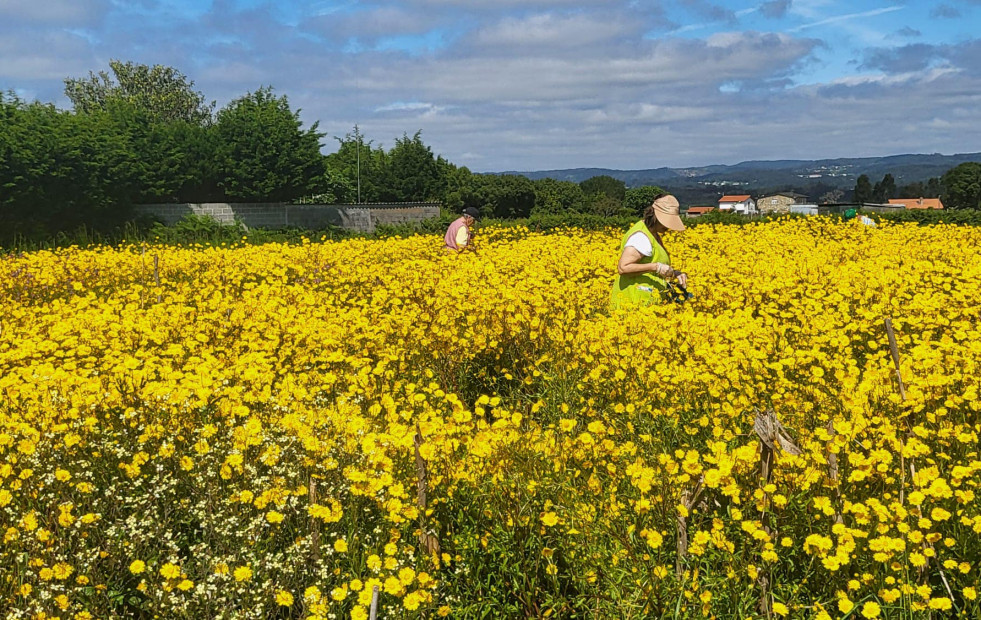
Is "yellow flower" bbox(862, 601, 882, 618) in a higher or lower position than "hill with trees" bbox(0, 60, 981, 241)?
lower

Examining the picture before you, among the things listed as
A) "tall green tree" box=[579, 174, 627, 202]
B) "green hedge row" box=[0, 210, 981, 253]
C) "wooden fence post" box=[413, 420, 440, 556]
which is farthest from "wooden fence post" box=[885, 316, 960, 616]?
"tall green tree" box=[579, 174, 627, 202]

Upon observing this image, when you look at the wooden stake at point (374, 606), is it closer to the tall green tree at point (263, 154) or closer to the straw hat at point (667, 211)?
the straw hat at point (667, 211)

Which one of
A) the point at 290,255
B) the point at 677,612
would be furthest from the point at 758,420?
the point at 290,255

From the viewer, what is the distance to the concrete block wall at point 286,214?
100ft

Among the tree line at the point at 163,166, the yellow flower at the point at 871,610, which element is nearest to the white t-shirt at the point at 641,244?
the yellow flower at the point at 871,610

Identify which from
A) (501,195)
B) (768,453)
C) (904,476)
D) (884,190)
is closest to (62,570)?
(768,453)

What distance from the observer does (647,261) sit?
21.5 feet

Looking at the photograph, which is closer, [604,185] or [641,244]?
[641,244]

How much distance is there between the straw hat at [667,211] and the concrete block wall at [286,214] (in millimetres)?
24963

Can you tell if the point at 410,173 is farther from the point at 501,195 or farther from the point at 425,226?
the point at 425,226

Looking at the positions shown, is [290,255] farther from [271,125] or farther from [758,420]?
[271,125]

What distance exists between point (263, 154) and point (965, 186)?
101 meters

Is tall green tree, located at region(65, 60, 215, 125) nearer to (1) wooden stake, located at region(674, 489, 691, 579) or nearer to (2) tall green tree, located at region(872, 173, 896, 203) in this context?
(1) wooden stake, located at region(674, 489, 691, 579)

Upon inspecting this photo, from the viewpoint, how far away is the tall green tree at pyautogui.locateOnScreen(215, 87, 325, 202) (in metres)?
34.0
